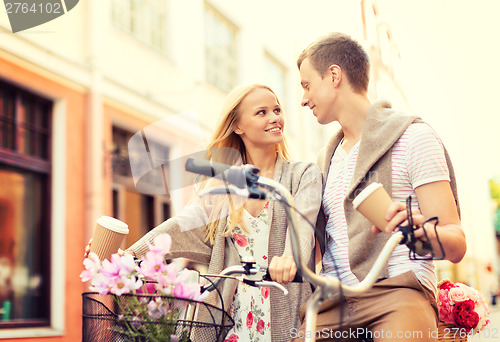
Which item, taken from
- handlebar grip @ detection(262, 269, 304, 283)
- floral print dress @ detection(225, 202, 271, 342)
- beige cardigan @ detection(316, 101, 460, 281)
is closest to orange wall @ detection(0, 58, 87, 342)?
floral print dress @ detection(225, 202, 271, 342)

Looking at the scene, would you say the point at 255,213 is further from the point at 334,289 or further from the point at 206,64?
the point at 206,64

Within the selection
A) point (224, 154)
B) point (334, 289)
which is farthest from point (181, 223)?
point (334, 289)

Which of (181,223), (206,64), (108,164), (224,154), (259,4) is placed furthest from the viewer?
(259,4)

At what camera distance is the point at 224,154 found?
2.58 metres

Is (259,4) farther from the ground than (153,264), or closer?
farther from the ground

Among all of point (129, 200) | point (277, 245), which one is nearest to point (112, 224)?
point (277, 245)

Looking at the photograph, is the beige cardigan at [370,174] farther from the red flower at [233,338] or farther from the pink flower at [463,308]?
the pink flower at [463,308]

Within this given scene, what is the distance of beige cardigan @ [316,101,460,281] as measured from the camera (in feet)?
6.26

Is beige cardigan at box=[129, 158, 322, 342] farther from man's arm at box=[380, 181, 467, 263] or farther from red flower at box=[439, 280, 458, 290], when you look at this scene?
red flower at box=[439, 280, 458, 290]

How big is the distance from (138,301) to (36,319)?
4825 mm

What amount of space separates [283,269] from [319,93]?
34.5 inches

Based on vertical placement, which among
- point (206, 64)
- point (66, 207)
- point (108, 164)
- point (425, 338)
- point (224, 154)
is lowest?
point (425, 338)

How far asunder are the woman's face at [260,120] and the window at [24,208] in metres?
3.74

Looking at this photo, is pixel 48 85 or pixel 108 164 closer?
pixel 48 85
